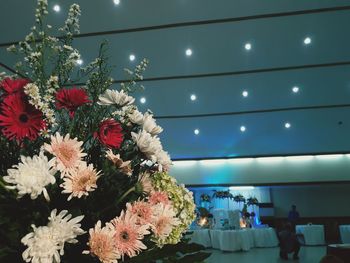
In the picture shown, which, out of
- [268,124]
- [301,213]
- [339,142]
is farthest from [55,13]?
[301,213]

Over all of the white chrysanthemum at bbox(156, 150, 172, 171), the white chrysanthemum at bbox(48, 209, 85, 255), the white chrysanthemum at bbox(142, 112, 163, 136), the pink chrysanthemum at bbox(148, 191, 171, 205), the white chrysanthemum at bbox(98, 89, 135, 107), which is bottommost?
the white chrysanthemum at bbox(48, 209, 85, 255)

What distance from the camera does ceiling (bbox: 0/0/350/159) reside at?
6.60 m

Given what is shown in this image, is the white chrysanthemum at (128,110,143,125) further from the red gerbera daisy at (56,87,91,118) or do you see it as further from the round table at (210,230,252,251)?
the round table at (210,230,252,251)

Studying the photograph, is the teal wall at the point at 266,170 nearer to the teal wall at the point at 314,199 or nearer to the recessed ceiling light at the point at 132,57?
the teal wall at the point at 314,199

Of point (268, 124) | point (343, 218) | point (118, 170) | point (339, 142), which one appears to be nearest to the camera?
point (118, 170)

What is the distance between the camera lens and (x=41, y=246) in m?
0.60

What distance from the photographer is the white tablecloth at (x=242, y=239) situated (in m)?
10.1

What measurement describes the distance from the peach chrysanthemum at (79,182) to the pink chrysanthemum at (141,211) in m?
0.10

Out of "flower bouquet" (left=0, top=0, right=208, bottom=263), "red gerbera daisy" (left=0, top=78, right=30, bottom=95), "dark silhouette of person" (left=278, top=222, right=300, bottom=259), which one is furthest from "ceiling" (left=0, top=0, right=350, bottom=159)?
→ "red gerbera daisy" (left=0, top=78, right=30, bottom=95)

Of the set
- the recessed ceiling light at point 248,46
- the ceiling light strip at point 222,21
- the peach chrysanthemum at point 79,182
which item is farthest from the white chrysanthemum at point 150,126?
the recessed ceiling light at point 248,46

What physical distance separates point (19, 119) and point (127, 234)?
345mm

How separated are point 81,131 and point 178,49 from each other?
7.04m

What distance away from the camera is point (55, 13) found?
21.6 feet

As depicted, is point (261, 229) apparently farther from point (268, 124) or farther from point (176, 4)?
point (176, 4)
